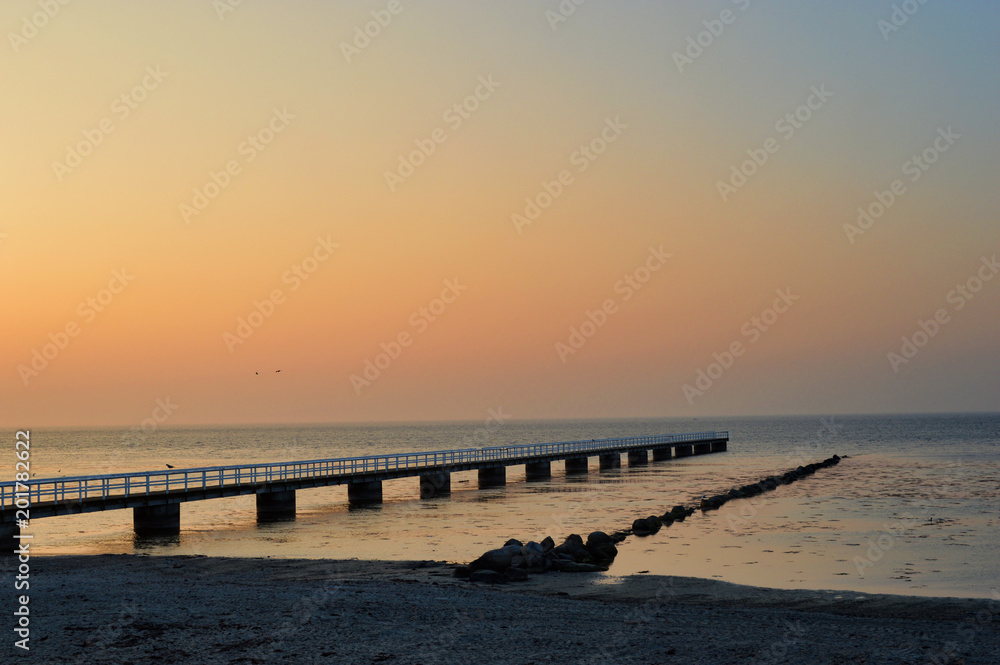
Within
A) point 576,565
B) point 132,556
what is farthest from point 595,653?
point 132,556

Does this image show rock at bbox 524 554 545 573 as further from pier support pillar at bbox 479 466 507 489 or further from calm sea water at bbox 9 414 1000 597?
pier support pillar at bbox 479 466 507 489

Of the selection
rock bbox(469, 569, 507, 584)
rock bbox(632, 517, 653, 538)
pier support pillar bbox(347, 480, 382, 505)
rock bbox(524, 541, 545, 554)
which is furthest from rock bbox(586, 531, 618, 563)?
pier support pillar bbox(347, 480, 382, 505)

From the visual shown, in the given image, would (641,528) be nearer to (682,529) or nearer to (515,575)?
(682,529)

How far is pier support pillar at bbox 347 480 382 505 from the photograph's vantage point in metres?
47.8

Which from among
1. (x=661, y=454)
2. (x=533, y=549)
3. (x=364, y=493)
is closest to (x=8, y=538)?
(x=533, y=549)

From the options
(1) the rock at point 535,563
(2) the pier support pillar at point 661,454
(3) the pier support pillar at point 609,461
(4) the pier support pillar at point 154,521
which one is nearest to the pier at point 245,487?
(4) the pier support pillar at point 154,521

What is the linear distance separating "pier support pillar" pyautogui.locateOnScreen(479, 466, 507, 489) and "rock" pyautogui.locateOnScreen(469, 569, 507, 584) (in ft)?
127

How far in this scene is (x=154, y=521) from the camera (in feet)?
112

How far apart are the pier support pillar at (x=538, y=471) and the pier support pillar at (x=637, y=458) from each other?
2012cm

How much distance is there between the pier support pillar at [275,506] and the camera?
4019cm

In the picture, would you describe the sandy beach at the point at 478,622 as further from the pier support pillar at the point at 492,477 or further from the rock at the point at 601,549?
the pier support pillar at the point at 492,477

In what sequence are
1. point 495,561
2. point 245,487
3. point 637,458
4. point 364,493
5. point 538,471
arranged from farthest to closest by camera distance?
point 637,458 < point 538,471 < point 364,493 < point 245,487 < point 495,561

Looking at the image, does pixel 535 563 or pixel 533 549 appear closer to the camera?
pixel 535 563

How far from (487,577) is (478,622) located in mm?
5959
